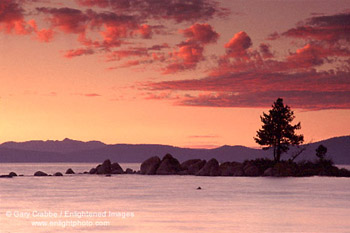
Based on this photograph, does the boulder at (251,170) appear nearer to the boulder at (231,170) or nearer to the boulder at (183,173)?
the boulder at (231,170)

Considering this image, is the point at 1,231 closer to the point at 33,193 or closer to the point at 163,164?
the point at 33,193

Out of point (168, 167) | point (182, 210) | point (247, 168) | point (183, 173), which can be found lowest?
point (182, 210)

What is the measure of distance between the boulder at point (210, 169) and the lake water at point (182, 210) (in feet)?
85.8

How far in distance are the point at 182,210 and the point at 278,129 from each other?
49107mm

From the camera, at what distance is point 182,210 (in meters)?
46.8

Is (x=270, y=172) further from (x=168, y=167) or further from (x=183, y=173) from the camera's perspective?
(x=168, y=167)

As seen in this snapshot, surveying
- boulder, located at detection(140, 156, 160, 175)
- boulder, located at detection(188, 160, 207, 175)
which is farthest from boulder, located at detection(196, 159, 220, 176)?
boulder, located at detection(140, 156, 160, 175)

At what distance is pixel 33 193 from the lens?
2581 inches

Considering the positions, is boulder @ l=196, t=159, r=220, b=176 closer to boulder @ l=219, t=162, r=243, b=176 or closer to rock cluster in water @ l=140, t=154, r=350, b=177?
rock cluster in water @ l=140, t=154, r=350, b=177

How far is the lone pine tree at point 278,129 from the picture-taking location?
93250 mm

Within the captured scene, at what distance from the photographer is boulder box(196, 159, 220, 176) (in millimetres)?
98875

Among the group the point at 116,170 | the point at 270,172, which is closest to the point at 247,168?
the point at 270,172

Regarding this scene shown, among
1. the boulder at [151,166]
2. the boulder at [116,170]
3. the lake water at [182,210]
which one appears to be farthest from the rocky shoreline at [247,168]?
the lake water at [182,210]

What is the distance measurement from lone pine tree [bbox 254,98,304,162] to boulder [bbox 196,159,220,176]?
9036mm
